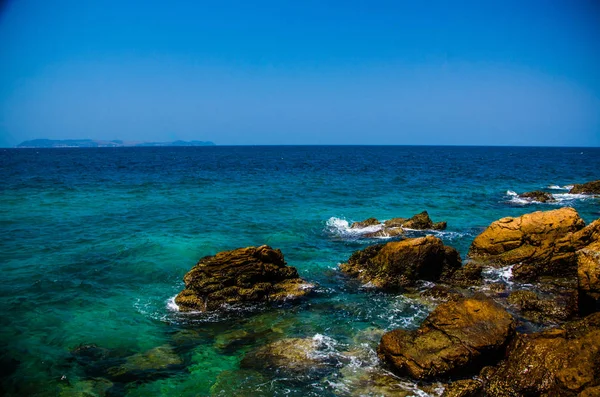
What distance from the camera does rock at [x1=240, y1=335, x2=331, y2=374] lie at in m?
11.7

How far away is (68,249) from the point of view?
23.3m

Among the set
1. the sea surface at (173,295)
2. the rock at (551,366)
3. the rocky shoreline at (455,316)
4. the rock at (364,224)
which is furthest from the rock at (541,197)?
the rock at (551,366)

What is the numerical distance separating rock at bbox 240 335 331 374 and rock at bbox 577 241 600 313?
8615 mm

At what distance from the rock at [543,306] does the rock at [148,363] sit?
12.5 m

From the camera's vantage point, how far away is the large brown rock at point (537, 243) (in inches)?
728

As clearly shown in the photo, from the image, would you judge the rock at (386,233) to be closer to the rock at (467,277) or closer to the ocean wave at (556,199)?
the rock at (467,277)

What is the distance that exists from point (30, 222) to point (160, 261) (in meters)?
14.6

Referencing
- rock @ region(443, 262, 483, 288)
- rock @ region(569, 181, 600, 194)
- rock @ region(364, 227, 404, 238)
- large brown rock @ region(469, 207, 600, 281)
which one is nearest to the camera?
rock @ region(443, 262, 483, 288)

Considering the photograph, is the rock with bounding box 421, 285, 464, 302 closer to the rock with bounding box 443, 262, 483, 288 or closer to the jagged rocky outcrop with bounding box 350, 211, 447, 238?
the rock with bounding box 443, 262, 483, 288

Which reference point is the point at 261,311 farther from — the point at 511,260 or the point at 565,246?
the point at 565,246

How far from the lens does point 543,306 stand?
14.8 metres

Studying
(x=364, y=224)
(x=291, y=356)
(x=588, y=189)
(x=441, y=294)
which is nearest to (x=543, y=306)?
(x=441, y=294)

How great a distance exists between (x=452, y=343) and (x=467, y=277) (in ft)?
25.5

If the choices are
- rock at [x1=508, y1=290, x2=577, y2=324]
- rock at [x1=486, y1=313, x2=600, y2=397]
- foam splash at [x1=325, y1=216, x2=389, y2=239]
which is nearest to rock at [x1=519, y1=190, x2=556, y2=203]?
foam splash at [x1=325, y1=216, x2=389, y2=239]
